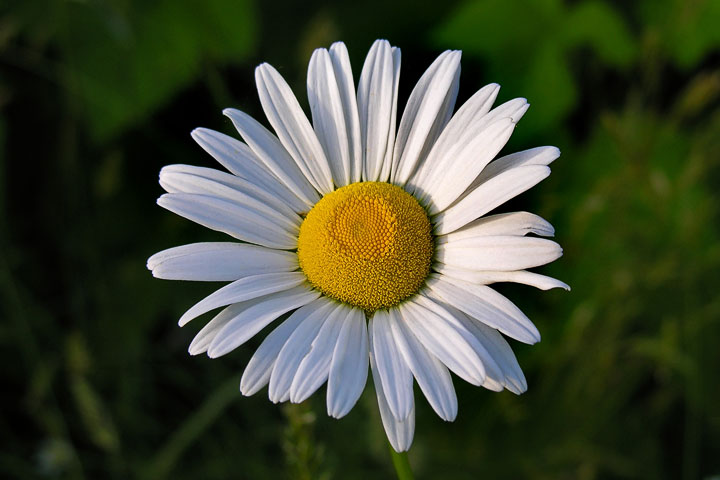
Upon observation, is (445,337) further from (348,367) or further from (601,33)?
(601,33)

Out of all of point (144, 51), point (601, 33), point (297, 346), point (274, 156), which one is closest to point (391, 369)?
point (297, 346)

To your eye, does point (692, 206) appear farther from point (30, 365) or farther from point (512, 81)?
point (30, 365)

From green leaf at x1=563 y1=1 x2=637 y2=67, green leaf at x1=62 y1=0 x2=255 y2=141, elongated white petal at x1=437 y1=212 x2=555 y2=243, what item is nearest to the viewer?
elongated white petal at x1=437 y1=212 x2=555 y2=243

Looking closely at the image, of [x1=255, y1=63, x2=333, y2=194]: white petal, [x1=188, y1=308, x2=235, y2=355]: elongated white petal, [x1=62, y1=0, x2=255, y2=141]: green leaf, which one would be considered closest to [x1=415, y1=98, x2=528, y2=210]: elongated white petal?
[x1=255, y1=63, x2=333, y2=194]: white petal

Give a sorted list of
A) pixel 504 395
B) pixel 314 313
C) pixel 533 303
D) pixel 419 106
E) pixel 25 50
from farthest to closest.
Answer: pixel 25 50 → pixel 533 303 → pixel 504 395 → pixel 419 106 → pixel 314 313

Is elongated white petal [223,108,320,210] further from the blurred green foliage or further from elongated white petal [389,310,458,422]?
the blurred green foliage

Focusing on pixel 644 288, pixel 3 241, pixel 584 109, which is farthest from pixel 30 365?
pixel 584 109
